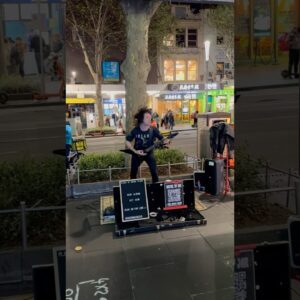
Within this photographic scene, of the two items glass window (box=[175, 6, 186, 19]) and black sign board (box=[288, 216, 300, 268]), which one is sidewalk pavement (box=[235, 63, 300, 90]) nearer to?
glass window (box=[175, 6, 186, 19])

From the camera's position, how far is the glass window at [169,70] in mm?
2740

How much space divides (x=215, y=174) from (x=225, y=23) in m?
1.34

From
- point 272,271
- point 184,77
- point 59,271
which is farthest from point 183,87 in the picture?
point 59,271

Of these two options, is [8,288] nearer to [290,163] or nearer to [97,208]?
[97,208]

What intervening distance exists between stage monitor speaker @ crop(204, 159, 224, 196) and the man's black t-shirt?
0.58 m

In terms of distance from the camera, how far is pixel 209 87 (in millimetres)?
2754

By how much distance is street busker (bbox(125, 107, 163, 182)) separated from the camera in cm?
298

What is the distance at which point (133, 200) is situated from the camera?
10.9 ft

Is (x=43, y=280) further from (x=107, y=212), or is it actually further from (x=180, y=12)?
(x=180, y=12)

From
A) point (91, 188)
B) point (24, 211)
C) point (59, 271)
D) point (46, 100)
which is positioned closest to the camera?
point (59, 271)

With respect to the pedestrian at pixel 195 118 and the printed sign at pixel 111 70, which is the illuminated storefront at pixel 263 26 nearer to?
the pedestrian at pixel 195 118

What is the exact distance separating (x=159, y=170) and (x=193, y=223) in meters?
0.57

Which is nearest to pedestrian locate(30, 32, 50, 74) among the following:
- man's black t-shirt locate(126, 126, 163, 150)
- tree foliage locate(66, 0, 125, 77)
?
tree foliage locate(66, 0, 125, 77)

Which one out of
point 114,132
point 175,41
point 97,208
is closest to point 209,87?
point 175,41
